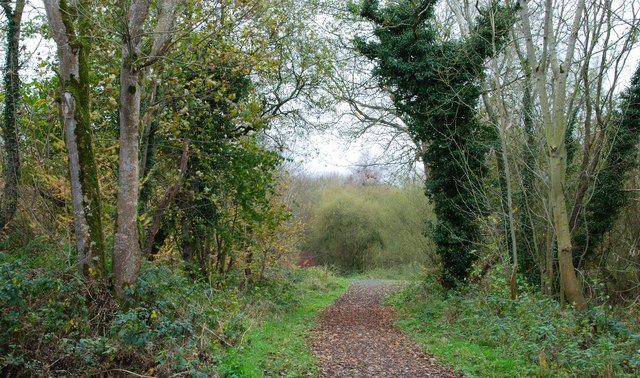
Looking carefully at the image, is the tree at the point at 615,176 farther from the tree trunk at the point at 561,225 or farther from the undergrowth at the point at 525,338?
the undergrowth at the point at 525,338

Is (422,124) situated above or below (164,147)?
above

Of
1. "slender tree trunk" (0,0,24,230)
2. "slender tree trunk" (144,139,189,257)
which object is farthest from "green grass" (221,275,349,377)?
"slender tree trunk" (0,0,24,230)

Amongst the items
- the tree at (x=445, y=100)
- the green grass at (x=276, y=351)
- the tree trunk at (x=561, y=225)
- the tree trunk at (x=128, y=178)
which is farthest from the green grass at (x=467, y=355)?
the tree trunk at (x=128, y=178)

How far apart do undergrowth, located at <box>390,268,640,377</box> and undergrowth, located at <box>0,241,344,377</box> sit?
3.72m

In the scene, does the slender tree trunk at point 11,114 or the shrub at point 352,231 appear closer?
the slender tree trunk at point 11,114

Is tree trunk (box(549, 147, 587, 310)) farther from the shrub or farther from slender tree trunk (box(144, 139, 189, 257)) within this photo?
the shrub

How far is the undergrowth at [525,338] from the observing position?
19.1ft

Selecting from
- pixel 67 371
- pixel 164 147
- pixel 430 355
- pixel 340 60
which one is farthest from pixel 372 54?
pixel 67 371

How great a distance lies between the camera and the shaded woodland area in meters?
5.97

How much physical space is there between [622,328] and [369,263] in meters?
28.2

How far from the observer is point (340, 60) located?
15859 millimetres

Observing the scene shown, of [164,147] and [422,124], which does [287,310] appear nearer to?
[164,147]

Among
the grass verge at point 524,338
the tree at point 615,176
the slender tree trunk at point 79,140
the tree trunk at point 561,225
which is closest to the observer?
the grass verge at point 524,338

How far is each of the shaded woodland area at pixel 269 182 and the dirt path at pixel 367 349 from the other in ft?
1.38
